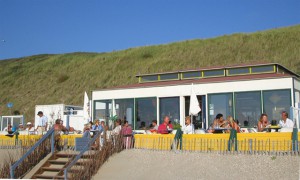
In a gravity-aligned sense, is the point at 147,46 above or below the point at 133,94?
above

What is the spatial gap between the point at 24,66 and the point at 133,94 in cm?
5067

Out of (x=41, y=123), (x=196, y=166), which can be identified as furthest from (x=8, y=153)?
(x=196, y=166)

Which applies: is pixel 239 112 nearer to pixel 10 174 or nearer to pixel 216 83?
pixel 216 83

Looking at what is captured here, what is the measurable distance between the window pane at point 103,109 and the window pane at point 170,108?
300 centimetres

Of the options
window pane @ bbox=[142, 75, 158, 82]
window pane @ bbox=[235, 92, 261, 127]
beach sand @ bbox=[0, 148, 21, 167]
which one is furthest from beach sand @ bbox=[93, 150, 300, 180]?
window pane @ bbox=[142, 75, 158, 82]

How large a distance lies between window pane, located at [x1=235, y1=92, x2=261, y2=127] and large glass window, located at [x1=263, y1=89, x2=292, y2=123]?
342 millimetres

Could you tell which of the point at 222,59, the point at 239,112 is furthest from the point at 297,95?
the point at 222,59

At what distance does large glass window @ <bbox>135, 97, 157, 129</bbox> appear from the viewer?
801 inches

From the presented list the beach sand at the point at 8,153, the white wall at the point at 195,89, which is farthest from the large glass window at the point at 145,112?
the beach sand at the point at 8,153

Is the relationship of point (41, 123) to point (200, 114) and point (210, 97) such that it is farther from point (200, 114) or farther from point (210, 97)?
point (210, 97)

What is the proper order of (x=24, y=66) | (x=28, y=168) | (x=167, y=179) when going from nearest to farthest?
1. (x=167, y=179)
2. (x=28, y=168)
3. (x=24, y=66)

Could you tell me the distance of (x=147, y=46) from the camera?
Answer: 62688 mm

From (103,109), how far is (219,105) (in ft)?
20.8

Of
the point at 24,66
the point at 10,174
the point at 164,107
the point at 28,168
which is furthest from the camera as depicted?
the point at 24,66
